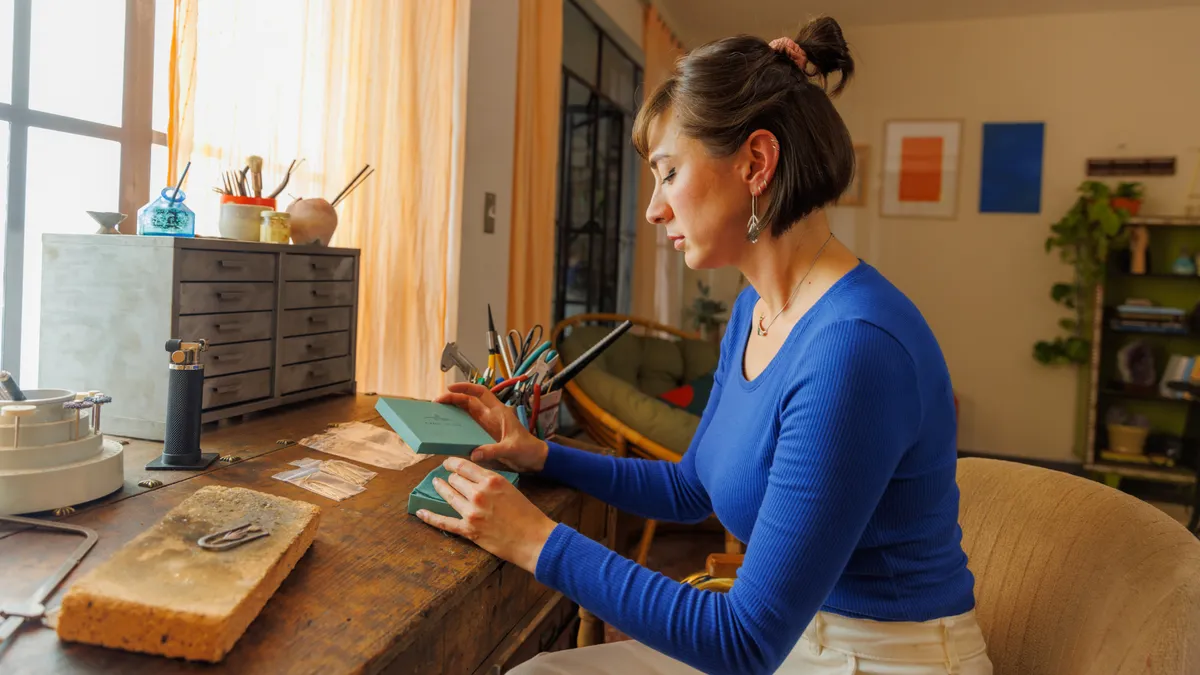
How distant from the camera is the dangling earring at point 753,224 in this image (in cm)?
104

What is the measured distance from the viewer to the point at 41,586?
2.19 feet

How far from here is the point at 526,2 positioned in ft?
8.81

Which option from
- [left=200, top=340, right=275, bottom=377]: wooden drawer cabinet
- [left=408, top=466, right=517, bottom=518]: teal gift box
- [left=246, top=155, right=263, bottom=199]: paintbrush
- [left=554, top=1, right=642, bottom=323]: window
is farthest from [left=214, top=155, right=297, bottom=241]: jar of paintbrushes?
[left=554, top=1, right=642, bottom=323]: window

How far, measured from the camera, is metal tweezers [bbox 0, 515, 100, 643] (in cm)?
60

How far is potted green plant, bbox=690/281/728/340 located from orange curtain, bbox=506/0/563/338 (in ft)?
8.87

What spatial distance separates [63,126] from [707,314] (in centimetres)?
452

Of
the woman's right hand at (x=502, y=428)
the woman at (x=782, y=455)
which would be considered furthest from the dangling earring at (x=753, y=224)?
the woman's right hand at (x=502, y=428)

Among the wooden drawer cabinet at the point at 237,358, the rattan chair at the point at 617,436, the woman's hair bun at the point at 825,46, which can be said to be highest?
the woman's hair bun at the point at 825,46

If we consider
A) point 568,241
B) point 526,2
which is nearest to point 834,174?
point 526,2

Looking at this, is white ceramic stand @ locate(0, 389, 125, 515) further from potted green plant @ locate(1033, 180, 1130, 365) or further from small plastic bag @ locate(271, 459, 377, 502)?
potted green plant @ locate(1033, 180, 1130, 365)

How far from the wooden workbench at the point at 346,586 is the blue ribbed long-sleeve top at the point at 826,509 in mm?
112

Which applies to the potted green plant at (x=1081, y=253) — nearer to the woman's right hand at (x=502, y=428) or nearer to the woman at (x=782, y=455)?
the woman at (x=782, y=455)

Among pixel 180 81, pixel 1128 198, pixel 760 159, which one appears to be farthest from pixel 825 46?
pixel 1128 198

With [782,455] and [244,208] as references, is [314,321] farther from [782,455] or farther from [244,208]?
[782,455]
